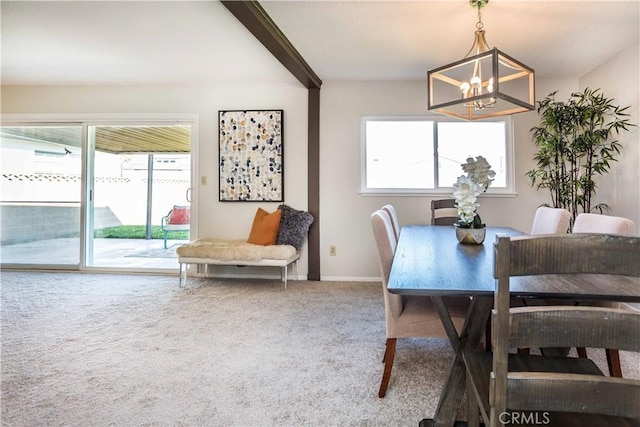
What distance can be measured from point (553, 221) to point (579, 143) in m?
1.35

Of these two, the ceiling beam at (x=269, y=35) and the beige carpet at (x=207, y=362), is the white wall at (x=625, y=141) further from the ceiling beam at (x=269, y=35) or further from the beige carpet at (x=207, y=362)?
the ceiling beam at (x=269, y=35)

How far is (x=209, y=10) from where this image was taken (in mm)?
2348

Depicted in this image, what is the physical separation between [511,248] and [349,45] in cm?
262

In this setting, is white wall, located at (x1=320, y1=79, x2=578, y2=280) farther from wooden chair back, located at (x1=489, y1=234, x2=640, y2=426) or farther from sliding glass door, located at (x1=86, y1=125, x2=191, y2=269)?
wooden chair back, located at (x1=489, y1=234, x2=640, y2=426)

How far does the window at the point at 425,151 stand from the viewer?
12.0 feet

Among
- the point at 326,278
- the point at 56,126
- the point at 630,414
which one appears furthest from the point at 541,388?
the point at 56,126

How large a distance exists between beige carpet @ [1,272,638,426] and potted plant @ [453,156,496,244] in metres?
0.77

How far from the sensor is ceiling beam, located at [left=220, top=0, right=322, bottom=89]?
211 centimetres

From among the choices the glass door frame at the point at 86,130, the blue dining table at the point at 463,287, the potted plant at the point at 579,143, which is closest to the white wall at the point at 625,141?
the potted plant at the point at 579,143

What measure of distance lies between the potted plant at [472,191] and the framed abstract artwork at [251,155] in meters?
2.34

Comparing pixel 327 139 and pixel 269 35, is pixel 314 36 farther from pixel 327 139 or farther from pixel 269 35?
pixel 327 139

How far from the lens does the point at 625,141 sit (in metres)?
2.88

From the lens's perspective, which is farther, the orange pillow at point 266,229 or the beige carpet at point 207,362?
the orange pillow at point 266,229

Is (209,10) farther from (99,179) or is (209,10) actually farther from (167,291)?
(99,179)
